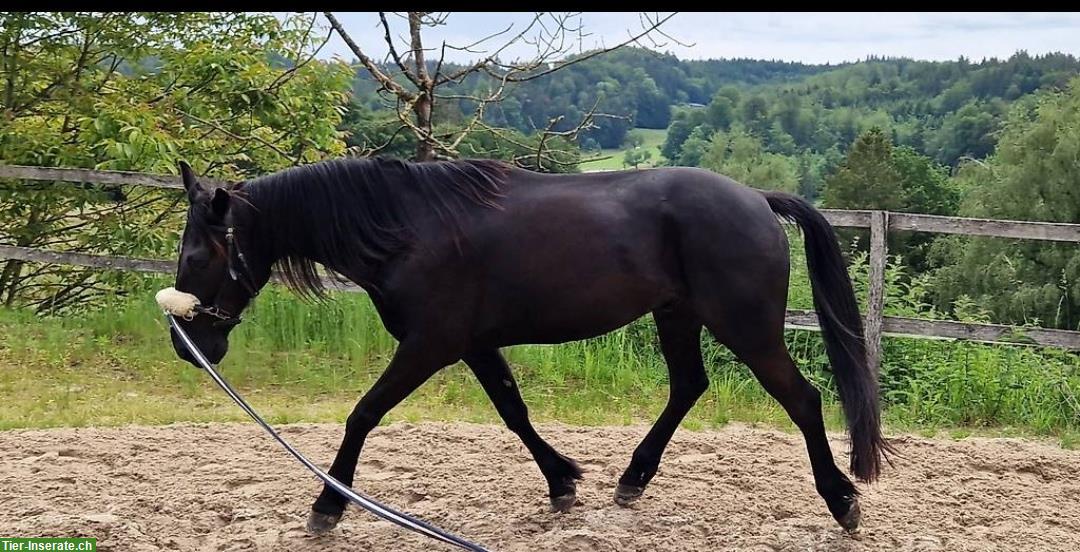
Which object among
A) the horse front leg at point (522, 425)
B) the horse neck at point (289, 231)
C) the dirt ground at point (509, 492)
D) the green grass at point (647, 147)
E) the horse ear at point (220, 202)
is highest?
the green grass at point (647, 147)

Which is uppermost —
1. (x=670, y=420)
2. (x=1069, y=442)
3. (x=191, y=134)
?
(x=191, y=134)

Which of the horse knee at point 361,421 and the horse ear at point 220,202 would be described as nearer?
the horse ear at point 220,202

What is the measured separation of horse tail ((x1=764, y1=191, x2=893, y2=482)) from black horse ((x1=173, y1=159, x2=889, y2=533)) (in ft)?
0.07

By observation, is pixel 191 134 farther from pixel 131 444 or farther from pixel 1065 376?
pixel 1065 376

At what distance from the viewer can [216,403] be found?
21.5ft

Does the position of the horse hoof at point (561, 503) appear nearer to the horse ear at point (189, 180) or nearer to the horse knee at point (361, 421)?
the horse knee at point (361, 421)

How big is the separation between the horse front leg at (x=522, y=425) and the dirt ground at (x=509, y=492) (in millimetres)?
113

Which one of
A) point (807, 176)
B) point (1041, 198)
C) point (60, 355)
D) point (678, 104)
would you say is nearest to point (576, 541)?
point (60, 355)

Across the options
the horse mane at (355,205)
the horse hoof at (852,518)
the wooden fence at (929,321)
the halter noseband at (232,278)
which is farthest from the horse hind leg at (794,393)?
the halter noseband at (232,278)

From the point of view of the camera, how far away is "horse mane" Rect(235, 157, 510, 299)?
387 cm

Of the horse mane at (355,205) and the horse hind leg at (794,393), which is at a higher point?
the horse mane at (355,205)

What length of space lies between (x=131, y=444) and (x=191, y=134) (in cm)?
461

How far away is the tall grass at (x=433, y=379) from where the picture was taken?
618 cm

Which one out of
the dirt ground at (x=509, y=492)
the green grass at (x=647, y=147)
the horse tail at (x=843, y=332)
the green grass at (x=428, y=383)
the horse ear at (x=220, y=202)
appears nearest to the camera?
the horse ear at (x=220, y=202)
